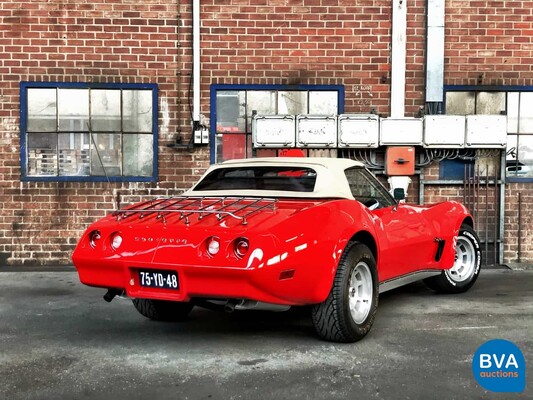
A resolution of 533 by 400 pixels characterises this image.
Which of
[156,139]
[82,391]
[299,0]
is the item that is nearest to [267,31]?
[299,0]

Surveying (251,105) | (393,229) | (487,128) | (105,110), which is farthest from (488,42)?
(105,110)

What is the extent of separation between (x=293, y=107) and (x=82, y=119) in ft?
9.84

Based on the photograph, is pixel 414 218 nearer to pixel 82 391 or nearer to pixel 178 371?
pixel 178 371

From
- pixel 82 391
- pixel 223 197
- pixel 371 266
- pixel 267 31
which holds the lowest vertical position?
pixel 82 391

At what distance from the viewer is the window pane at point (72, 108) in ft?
29.5

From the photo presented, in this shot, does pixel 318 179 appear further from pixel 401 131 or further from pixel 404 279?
pixel 401 131

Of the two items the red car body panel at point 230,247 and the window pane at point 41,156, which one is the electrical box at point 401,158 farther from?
the window pane at point 41,156

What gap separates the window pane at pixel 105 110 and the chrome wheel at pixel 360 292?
5.20 m

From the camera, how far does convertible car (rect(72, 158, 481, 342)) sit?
428 cm

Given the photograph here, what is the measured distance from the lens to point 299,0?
9000 millimetres

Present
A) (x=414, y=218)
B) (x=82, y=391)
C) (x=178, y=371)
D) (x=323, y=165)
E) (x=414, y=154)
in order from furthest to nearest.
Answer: (x=414, y=154) < (x=414, y=218) < (x=323, y=165) < (x=178, y=371) < (x=82, y=391)

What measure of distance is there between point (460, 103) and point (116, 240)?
614cm

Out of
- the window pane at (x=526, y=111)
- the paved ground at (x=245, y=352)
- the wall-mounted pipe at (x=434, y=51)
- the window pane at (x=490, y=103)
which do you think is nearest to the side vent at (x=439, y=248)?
the paved ground at (x=245, y=352)

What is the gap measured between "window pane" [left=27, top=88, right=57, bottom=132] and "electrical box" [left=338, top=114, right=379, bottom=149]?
405 cm
